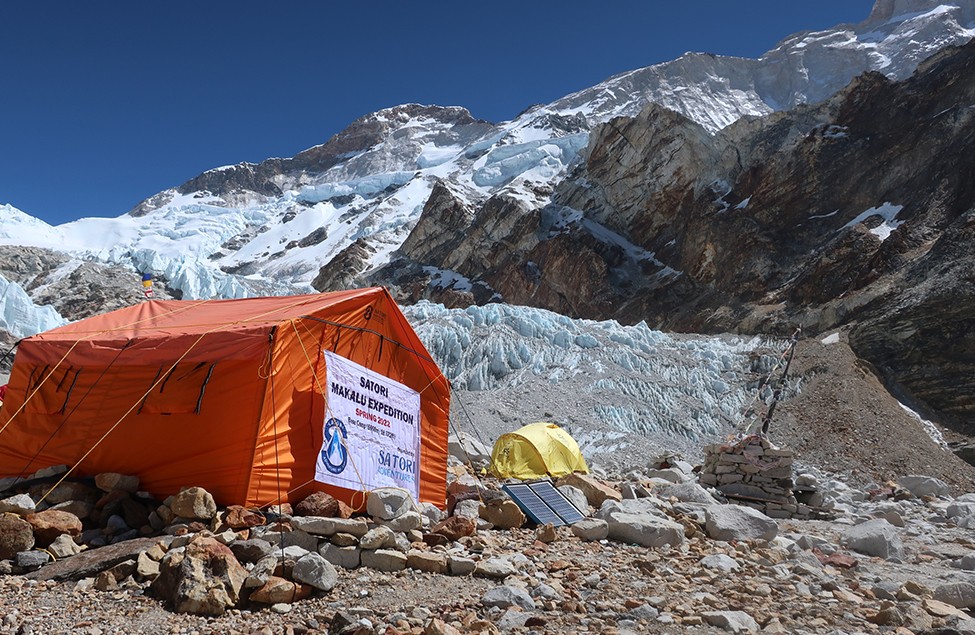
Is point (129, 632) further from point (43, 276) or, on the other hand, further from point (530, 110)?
point (530, 110)

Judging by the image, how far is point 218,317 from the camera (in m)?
7.54

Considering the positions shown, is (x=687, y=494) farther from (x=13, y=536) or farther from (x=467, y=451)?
(x=13, y=536)

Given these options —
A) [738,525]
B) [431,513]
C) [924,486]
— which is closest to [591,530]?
[431,513]

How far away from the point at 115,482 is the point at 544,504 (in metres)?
4.68

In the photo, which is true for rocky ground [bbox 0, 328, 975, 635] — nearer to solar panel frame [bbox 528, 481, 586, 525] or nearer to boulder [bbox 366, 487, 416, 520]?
solar panel frame [bbox 528, 481, 586, 525]

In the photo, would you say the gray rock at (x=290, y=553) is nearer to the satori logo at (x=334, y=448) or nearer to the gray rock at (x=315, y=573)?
the gray rock at (x=315, y=573)

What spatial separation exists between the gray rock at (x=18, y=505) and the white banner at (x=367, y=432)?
8.17 feet

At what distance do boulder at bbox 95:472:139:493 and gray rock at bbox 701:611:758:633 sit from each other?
5424mm

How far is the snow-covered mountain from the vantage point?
311 ft

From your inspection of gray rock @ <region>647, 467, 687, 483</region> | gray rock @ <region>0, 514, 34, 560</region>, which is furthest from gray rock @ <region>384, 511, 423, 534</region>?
gray rock @ <region>647, 467, 687, 483</region>

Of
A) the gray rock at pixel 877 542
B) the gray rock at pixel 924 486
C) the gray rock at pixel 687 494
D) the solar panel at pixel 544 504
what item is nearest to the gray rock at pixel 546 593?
the solar panel at pixel 544 504

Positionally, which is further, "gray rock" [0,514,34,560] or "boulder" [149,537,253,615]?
"gray rock" [0,514,34,560]

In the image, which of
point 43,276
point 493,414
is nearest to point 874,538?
point 493,414

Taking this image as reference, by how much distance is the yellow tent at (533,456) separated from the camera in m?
12.0
